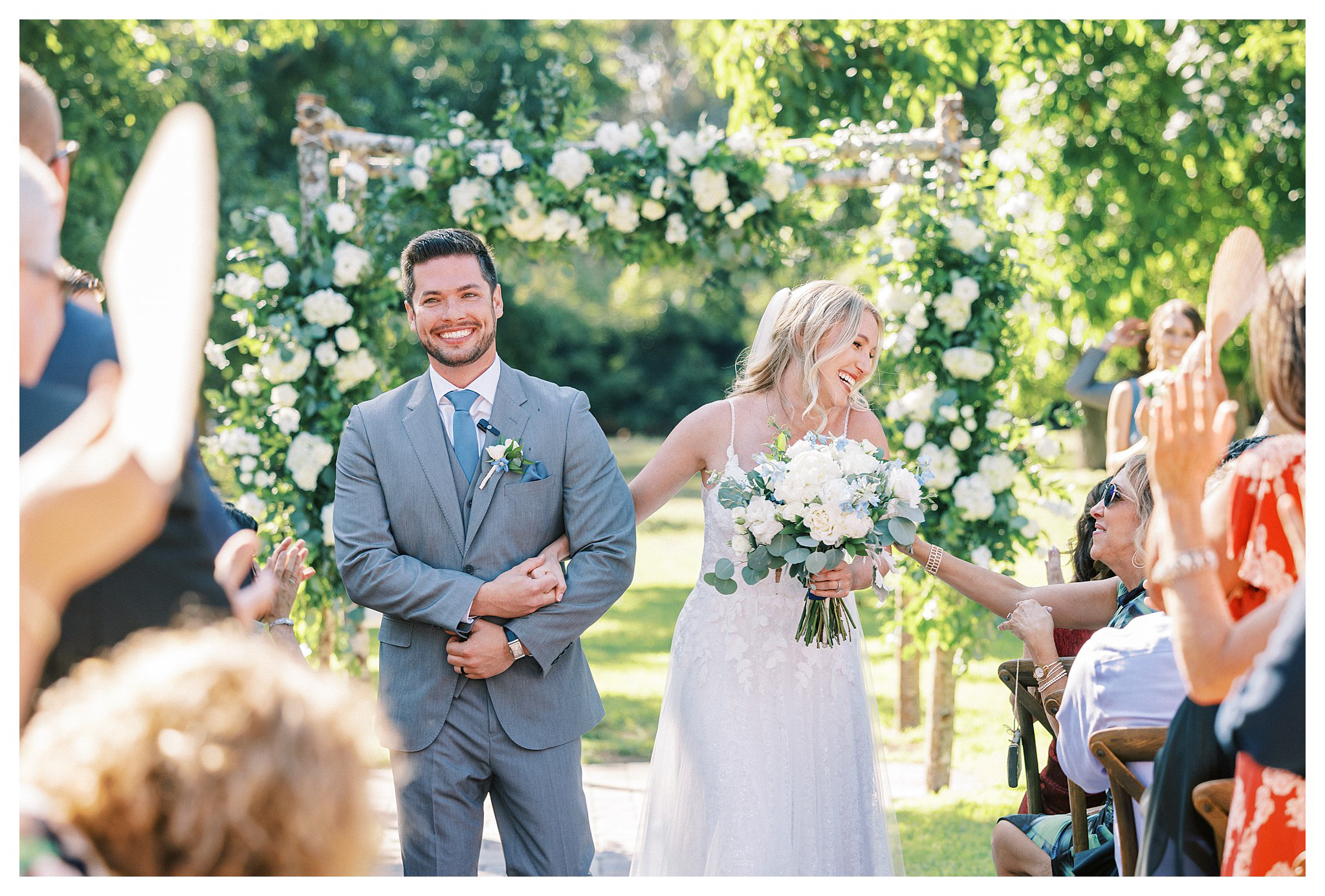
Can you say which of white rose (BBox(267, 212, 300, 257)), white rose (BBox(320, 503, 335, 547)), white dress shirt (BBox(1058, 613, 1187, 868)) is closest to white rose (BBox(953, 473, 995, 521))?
white dress shirt (BBox(1058, 613, 1187, 868))

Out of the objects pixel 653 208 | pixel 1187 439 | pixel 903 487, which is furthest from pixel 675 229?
pixel 1187 439

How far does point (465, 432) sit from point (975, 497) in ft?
9.36

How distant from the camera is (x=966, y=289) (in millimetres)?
5277

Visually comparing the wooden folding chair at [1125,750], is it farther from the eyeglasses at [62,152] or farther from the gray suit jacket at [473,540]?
the eyeglasses at [62,152]

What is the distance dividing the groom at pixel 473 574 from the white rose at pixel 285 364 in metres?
2.12

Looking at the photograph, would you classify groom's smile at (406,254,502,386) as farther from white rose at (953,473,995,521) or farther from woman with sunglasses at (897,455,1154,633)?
white rose at (953,473,995,521)

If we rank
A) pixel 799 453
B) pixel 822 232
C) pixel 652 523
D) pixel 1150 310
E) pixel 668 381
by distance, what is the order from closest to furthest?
pixel 799 453 < pixel 822 232 < pixel 1150 310 < pixel 652 523 < pixel 668 381

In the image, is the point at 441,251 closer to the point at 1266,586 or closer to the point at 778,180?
the point at 1266,586

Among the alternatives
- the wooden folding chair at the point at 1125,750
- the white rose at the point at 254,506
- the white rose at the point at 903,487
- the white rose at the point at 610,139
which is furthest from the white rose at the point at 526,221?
the wooden folding chair at the point at 1125,750

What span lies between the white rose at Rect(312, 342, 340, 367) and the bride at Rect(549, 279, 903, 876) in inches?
87.3
